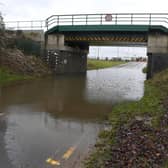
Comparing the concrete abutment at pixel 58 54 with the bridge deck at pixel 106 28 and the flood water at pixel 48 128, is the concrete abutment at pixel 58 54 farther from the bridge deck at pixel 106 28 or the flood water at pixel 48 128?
the flood water at pixel 48 128

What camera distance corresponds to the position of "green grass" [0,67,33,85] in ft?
55.7

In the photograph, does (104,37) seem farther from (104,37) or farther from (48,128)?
(48,128)

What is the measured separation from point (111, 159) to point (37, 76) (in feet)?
57.7

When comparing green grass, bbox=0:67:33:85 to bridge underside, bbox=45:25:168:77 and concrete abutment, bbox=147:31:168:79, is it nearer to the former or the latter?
bridge underside, bbox=45:25:168:77

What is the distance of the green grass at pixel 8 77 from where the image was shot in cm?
1697

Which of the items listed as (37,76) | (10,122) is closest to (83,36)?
(37,76)

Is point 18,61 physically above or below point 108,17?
below

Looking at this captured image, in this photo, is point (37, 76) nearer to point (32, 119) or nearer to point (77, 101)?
point (77, 101)

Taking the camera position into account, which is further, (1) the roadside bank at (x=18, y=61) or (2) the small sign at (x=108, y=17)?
(2) the small sign at (x=108, y=17)

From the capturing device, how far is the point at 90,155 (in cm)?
514

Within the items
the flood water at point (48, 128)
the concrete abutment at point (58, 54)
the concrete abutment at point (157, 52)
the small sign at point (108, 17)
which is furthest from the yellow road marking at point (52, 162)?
the small sign at point (108, 17)

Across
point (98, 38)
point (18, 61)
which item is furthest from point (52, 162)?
point (98, 38)

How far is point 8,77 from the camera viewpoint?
709 inches

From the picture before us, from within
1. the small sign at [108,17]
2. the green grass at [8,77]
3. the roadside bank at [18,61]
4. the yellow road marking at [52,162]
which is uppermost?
the small sign at [108,17]
